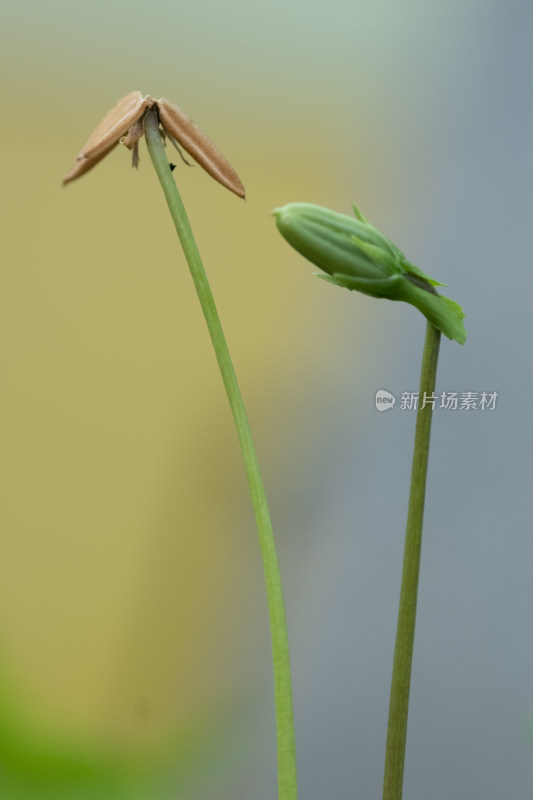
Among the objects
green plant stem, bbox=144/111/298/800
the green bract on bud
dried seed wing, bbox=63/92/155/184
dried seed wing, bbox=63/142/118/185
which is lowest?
green plant stem, bbox=144/111/298/800

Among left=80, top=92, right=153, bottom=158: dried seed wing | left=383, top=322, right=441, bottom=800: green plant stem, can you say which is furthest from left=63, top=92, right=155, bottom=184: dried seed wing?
left=383, top=322, right=441, bottom=800: green plant stem

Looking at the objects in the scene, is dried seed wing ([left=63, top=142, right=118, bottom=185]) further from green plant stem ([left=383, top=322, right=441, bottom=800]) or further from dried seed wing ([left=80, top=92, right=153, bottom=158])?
green plant stem ([left=383, top=322, right=441, bottom=800])

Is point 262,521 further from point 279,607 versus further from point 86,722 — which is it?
point 86,722

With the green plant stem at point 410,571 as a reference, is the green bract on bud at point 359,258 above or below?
above

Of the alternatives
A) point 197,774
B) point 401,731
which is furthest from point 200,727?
point 401,731

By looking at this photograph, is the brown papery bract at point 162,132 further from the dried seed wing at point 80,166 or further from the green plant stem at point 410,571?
the green plant stem at point 410,571

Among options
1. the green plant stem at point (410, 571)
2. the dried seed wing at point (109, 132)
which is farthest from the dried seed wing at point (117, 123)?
the green plant stem at point (410, 571)

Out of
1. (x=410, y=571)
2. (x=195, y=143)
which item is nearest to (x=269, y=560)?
(x=410, y=571)

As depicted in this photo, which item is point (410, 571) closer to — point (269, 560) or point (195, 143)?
point (269, 560)
